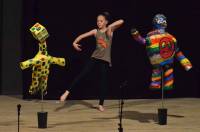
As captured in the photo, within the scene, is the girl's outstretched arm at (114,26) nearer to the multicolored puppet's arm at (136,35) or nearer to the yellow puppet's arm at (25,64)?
the multicolored puppet's arm at (136,35)

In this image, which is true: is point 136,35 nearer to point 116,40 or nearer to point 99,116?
point 99,116

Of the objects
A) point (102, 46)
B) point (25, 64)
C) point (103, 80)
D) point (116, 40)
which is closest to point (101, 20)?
point (102, 46)

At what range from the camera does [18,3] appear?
32.1 feet

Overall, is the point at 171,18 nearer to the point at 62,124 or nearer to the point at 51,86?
the point at 51,86

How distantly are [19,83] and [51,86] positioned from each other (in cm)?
110

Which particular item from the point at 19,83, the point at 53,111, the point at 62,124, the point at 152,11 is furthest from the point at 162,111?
the point at 19,83

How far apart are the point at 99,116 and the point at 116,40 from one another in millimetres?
2172

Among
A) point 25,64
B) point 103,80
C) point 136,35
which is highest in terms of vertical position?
point 136,35

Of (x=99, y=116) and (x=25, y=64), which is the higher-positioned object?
(x=25, y=64)

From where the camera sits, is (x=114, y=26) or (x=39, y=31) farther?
(x=114, y=26)

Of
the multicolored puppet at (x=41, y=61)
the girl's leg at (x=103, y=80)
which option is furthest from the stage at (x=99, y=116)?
the multicolored puppet at (x=41, y=61)

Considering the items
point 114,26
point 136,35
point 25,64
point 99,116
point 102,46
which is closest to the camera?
point 25,64

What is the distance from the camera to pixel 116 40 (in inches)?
362

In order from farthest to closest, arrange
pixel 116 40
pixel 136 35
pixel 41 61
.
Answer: pixel 116 40
pixel 136 35
pixel 41 61
